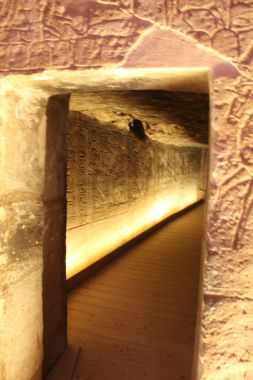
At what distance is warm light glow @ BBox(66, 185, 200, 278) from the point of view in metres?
3.79

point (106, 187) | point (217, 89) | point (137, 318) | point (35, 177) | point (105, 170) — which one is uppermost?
point (217, 89)

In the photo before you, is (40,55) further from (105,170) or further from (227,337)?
(105,170)

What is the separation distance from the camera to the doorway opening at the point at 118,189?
2.78 meters

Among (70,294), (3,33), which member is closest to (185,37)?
(3,33)

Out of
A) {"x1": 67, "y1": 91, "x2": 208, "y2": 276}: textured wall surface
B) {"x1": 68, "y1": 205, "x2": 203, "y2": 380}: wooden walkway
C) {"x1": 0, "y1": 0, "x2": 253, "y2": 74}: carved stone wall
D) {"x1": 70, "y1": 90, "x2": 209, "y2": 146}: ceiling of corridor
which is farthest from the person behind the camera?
{"x1": 67, "y1": 91, "x2": 208, "y2": 276}: textured wall surface

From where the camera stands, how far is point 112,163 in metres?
4.72

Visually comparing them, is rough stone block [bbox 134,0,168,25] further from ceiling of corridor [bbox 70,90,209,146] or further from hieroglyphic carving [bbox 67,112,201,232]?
hieroglyphic carving [bbox 67,112,201,232]

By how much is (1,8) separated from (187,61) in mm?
829

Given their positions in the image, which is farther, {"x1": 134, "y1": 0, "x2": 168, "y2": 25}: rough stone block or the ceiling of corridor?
the ceiling of corridor

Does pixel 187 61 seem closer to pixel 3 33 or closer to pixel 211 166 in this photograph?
pixel 211 166

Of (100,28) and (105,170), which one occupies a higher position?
(100,28)

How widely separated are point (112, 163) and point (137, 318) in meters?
2.44

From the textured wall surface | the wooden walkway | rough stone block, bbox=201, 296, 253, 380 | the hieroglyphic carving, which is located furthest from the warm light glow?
rough stone block, bbox=201, 296, 253, 380

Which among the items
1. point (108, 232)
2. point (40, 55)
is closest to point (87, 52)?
point (40, 55)
